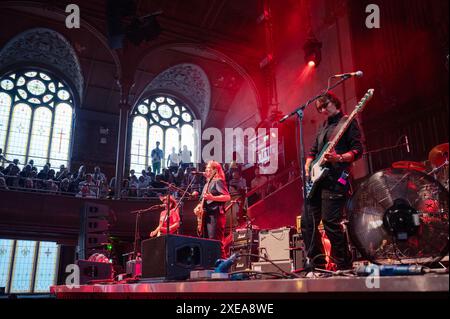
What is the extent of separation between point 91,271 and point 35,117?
13.1 m

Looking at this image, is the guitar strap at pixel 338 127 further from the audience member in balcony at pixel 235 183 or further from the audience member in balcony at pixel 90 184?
the audience member in balcony at pixel 90 184

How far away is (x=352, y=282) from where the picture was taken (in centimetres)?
131

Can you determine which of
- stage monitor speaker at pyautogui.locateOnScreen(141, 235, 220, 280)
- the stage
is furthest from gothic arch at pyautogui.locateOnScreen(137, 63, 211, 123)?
the stage

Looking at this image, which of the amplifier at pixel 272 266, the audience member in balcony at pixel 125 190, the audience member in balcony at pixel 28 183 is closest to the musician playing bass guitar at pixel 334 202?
the amplifier at pixel 272 266

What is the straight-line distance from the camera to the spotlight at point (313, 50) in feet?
37.0

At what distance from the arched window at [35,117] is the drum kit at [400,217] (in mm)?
15859

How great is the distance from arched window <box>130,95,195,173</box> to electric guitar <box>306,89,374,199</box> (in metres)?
14.9

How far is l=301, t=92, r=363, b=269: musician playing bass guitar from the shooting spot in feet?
9.69

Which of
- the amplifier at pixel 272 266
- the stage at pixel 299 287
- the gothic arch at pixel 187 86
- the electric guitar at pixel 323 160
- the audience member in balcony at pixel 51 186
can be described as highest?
→ the gothic arch at pixel 187 86

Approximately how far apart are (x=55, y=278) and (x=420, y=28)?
14.8 m

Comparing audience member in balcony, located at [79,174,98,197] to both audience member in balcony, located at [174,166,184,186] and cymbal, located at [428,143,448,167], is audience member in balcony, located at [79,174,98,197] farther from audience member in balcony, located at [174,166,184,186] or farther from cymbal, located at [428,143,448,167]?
cymbal, located at [428,143,448,167]

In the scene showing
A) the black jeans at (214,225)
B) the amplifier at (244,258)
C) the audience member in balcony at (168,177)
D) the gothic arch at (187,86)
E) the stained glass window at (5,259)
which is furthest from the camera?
the gothic arch at (187,86)
